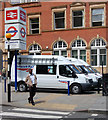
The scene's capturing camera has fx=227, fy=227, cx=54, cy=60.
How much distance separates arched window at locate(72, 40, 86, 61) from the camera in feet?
88.1

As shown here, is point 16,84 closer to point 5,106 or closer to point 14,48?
point 14,48

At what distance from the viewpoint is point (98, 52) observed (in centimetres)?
2603

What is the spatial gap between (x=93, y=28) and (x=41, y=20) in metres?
6.89

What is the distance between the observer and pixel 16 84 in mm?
15172

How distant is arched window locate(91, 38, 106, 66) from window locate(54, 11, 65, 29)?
4.74 metres

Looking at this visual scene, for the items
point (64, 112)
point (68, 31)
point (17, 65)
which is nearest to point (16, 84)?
point (17, 65)

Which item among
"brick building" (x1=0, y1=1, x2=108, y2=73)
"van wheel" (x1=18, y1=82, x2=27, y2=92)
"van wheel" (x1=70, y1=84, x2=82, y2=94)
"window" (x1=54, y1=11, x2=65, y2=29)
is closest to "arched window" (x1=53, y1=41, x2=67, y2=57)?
"brick building" (x1=0, y1=1, x2=108, y2=73)

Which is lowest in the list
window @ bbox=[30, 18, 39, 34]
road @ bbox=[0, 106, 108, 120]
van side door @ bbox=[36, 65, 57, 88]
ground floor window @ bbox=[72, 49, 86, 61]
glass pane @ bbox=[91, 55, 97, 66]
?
road @ bbox=[0, 106, 108, 120]

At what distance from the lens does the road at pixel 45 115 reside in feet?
26.6

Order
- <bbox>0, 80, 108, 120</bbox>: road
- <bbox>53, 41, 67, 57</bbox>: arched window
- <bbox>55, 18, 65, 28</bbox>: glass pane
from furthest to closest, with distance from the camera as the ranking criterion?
<bbox>55, 18, 65, 28</bbox>: glass pane
<bbox>53, 41, 67, 57</bbox>: arched window
<bbox>0, 80, 108, 120</bbox>: road

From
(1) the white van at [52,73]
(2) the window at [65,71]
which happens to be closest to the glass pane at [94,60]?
(1) the white van at [52,73]

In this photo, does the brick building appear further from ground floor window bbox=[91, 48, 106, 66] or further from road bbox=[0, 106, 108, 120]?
road bbox=[0, 106, 108, 120]

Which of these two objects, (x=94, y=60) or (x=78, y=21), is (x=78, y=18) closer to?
(x=78, y=21)

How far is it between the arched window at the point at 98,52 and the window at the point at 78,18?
293 cm
